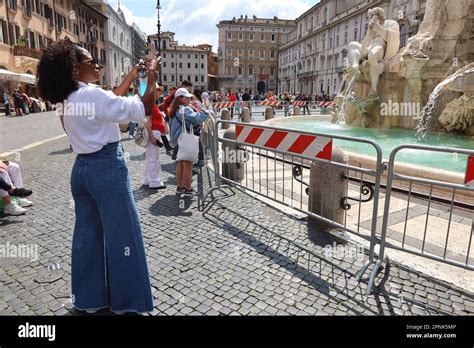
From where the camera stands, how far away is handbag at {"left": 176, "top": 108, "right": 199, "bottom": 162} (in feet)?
18.7

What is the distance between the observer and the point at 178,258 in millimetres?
3680

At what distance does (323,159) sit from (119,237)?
7.99ft

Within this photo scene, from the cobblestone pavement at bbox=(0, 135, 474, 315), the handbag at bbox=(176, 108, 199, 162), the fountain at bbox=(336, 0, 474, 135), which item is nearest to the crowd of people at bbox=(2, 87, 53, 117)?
the fountain at bbox=(336, 0, 474, 135)

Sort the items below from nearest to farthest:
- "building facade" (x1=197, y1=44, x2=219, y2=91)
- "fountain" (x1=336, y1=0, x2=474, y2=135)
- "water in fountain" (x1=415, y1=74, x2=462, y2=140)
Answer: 1. "fountain" (x1=336, y1=0, x2=474, y2=135)
2. "water in fountain" (x1=415, y1=74, x2=462, y2=140)
3. "building facade" (x1=197, y1=44, x2=219, y2=91)

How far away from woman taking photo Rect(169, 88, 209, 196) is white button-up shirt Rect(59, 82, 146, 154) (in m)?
3.21

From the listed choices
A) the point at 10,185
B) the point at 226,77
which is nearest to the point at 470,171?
the point at 10,185

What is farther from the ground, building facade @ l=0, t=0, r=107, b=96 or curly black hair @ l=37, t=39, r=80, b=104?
building facade @ l=0, t=0, r=107, b=96

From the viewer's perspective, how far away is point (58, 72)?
7.25 feet

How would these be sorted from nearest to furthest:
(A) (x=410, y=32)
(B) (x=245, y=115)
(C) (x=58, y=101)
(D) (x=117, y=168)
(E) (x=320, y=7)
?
(C) (x=58, y=101) → (D) (x=117, y=168) → (B) (x=245, y=115) → (A) (x=410, y=32) → (E) (x=320, y=7)

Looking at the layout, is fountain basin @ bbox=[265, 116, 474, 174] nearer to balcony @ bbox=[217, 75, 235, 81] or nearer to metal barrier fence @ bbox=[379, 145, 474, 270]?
A: metal barrier fence @ bbox=[379, 145, 474, 270]

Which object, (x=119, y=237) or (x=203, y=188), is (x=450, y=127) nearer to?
(x=203, y=188)

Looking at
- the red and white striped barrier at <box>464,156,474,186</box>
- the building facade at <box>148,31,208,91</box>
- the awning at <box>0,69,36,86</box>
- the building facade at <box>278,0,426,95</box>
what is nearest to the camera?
the red and white striped barrier at <box>464,156,474,186</box>

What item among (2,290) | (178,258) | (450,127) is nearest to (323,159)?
(178,258)

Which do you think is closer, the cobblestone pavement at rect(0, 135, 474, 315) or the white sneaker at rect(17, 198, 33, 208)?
the cobblestone pavement at rect(0, 135, 474, 315)
